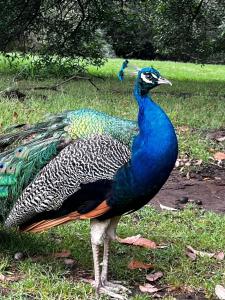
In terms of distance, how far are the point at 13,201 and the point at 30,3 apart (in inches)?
410

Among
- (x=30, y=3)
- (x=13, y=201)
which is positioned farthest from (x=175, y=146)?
(x=30, y=3)

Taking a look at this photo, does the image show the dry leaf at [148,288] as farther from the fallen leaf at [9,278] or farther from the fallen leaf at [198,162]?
the fallen leaf at [198,162]

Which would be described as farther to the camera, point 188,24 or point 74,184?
Result: point 188,24

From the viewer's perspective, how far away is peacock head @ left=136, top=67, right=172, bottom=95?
3.60 meters

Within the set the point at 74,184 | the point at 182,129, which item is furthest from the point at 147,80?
the point at 182,129

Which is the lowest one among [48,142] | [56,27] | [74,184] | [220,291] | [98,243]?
[56,27]

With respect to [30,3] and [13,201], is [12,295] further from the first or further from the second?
[30,3]

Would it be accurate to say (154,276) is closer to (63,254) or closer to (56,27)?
(63,254)

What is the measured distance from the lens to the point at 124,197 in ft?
11.3

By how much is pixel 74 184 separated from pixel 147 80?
2.39ft

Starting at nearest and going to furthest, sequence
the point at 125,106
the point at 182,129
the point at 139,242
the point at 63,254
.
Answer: the point at 63,254
the point at 139,242
the point at 182,129
the point at 125,106

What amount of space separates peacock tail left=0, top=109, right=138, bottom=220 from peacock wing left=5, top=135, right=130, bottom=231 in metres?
0.06

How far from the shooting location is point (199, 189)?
5934mm

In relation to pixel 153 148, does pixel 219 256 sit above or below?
below
